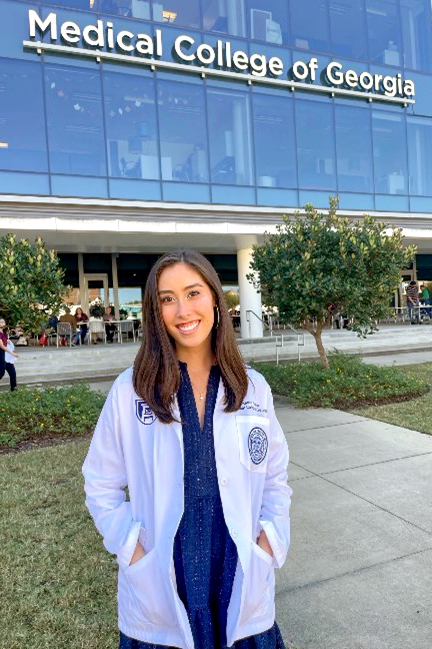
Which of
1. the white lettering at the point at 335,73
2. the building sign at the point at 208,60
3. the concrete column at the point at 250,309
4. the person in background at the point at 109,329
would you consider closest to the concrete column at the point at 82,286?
the person in background at the point at 109,329

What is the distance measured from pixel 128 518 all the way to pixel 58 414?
5.72 metres

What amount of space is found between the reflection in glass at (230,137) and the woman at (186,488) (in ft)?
51.4

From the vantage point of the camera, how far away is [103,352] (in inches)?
551

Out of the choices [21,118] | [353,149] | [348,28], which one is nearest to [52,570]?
[21,118]

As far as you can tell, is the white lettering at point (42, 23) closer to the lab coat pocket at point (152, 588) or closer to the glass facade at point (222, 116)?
the glass facade at point (222, 116)

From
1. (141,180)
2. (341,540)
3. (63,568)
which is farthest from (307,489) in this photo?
(141,180)

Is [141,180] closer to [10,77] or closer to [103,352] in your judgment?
[10,77]

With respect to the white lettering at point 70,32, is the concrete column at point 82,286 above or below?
below

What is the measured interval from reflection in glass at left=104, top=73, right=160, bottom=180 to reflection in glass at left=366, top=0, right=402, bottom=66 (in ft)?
29.5

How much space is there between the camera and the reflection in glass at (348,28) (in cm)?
1791

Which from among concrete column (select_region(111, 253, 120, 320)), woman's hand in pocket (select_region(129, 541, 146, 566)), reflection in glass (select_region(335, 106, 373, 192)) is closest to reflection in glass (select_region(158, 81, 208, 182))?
reflection in glass (select_region(335, 106, 373, 192))

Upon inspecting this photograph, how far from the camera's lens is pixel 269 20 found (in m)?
17.0

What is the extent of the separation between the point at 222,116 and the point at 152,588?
1698cm

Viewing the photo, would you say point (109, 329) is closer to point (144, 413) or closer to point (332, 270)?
point (332, 270)
